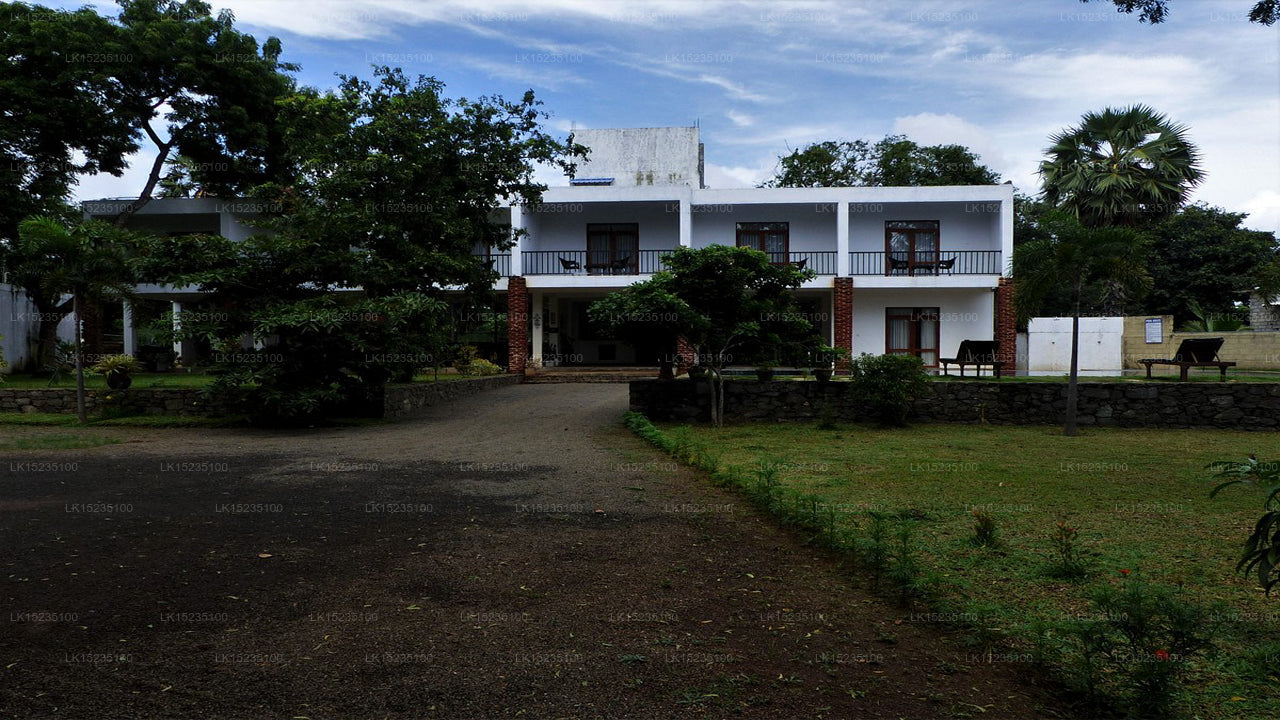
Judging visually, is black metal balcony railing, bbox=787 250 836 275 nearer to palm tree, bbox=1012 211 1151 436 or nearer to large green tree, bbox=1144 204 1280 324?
palm tree, bbox=1012 211 1151 436

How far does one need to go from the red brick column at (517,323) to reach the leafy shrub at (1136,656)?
18487 millimetres

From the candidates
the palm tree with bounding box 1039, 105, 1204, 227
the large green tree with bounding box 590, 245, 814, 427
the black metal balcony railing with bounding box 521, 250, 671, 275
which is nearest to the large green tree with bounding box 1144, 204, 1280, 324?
the palm tree with bounding box 1039, 105, 1204, 227

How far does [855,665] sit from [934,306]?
21013mm

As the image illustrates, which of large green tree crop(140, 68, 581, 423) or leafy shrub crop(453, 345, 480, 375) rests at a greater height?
large green tree crop(140, 68, 581, 423)

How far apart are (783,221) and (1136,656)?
825 inches

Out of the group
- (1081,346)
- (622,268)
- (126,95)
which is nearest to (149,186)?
(126,95)

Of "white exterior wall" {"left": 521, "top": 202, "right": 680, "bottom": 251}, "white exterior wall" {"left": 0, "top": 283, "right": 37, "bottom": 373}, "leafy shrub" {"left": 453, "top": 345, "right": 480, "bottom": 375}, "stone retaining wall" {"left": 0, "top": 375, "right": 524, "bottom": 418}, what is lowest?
"stone retaining wall" {"left": 0, "top": 375, "right": 524, "bottom": 418}

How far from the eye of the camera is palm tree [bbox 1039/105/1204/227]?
21.5 meters

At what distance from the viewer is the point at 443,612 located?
11.8ft

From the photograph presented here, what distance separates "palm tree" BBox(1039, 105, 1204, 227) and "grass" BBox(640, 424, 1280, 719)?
12.8 metres

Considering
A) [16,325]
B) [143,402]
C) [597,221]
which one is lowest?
[143,402]

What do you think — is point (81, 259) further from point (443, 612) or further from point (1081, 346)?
point (1081, 346)

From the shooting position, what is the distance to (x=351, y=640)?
3.25m

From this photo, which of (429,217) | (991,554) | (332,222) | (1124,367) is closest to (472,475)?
(991,554)
